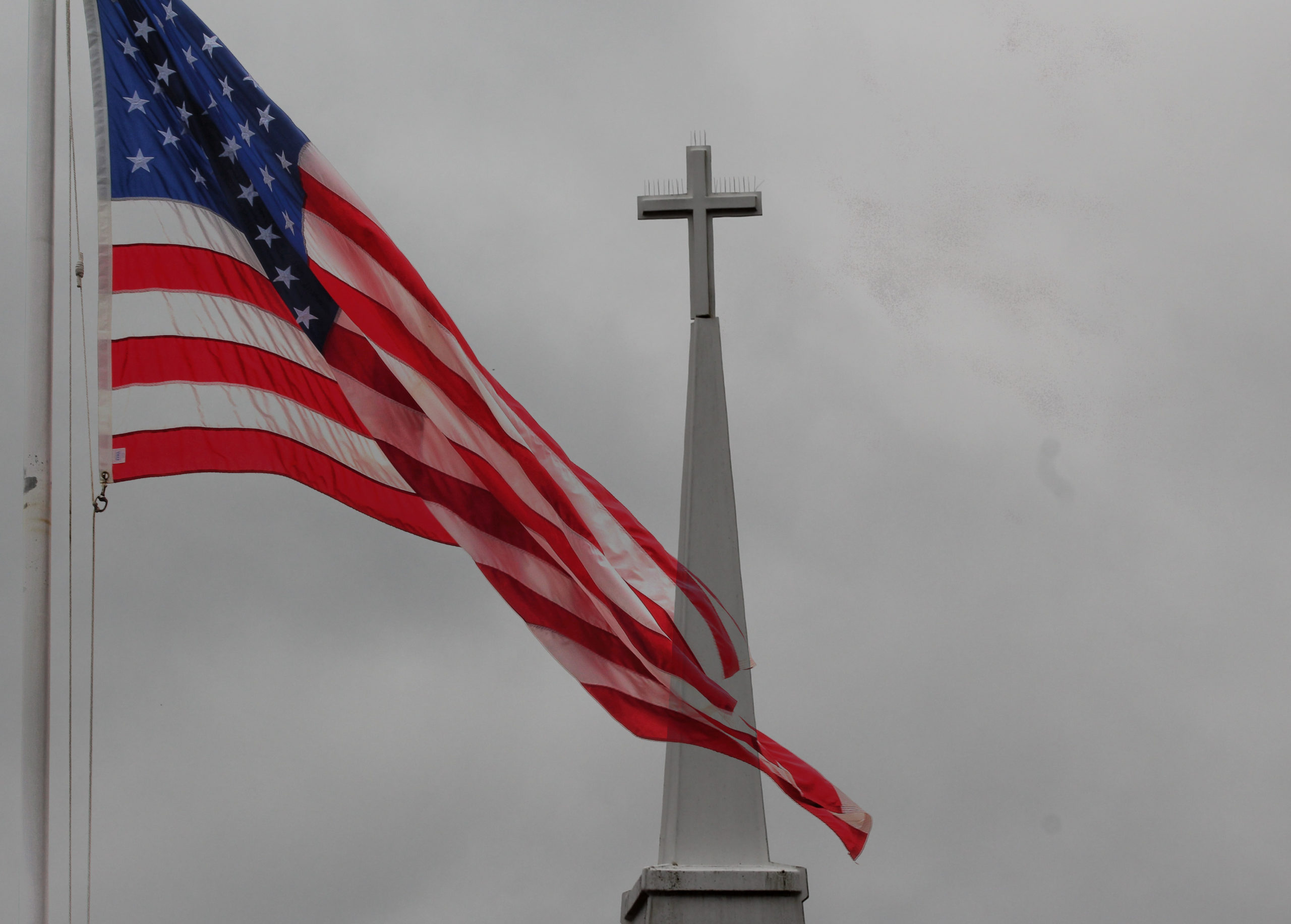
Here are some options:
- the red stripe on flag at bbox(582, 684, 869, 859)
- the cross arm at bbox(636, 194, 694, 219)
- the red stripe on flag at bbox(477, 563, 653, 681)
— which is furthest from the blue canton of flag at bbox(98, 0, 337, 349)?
the cross arm at bbox(636, 194, 694, 219)

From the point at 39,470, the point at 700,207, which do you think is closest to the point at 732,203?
the point at 700,207

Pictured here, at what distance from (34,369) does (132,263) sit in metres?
1.23

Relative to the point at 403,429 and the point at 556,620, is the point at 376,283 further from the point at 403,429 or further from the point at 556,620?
the point at 556,620

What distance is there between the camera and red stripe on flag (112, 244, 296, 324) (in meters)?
9.66

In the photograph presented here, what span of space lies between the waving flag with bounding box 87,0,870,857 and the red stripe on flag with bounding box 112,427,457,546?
0.5 inches

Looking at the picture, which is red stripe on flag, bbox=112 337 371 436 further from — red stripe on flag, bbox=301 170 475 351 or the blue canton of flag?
red stripe on flag, bbox=301 170 475 351

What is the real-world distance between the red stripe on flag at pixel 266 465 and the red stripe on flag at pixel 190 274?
0.94 metres

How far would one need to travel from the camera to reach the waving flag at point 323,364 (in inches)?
386

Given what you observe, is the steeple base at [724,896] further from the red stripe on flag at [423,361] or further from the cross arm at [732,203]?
the cross arm at [732,203]

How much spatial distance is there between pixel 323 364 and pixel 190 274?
3.50 ft

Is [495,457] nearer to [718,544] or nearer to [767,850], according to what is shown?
[718,544]

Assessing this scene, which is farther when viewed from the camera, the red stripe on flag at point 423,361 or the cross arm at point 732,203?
the cross arm at point 732,203

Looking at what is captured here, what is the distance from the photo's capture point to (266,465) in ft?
32.7

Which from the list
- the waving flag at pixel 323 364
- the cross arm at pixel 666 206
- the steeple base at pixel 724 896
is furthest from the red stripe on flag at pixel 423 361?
the cross arm at pixel 666 206
